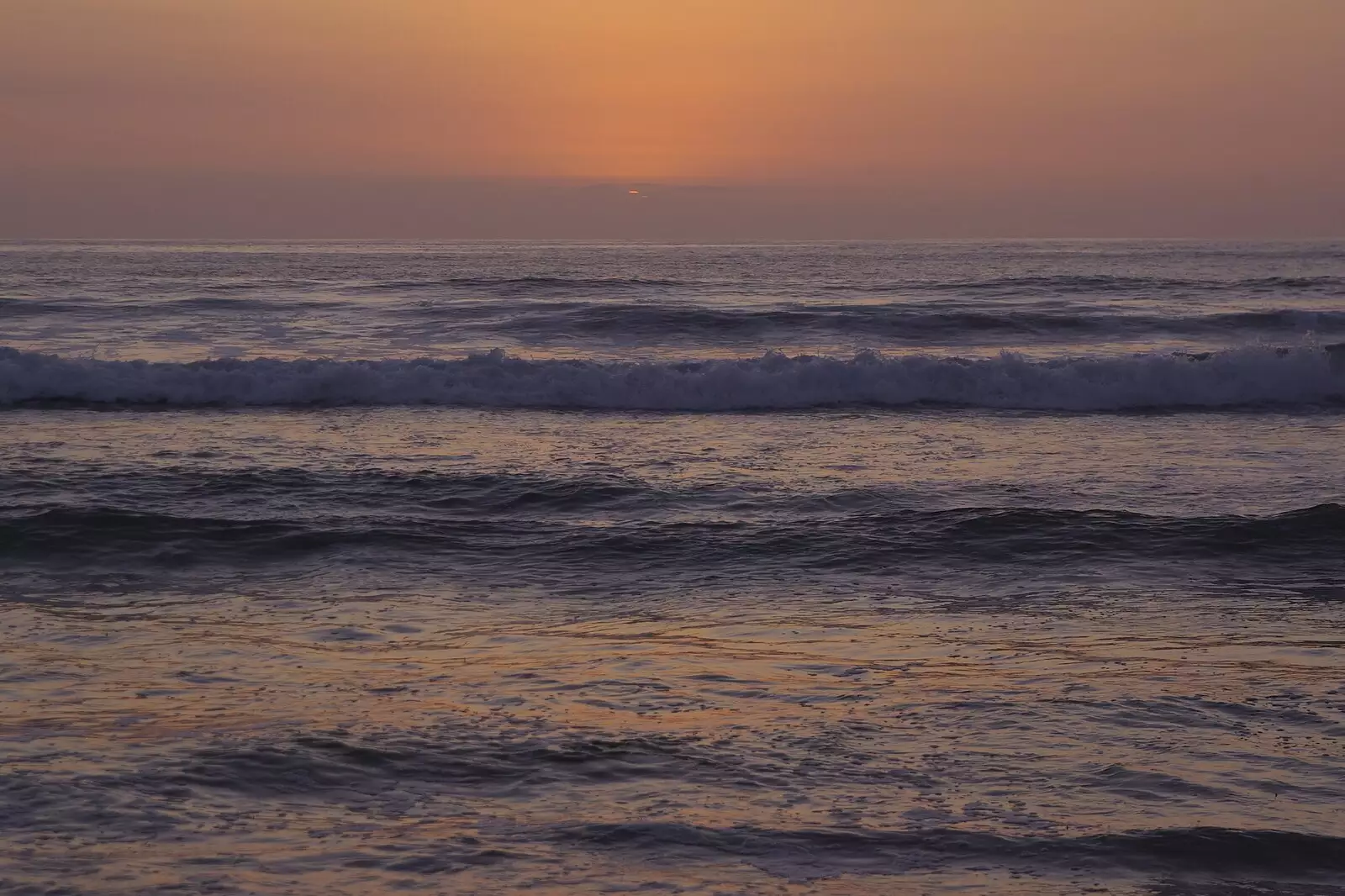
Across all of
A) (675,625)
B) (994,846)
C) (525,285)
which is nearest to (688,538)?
(675,625)

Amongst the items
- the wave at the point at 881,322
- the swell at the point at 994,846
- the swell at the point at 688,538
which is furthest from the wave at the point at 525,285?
the swell at the point at 994,846

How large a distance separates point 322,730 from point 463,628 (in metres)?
1.60

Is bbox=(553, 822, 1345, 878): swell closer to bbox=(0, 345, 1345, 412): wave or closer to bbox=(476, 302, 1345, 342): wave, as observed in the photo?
bbox=(0, 345, 1345, 412): wave

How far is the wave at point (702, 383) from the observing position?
52.6ft

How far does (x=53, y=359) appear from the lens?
55.0 feet

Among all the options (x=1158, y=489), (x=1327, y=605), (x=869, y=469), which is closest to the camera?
(x=1327, y=605)

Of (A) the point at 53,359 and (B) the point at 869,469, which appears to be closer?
(B) the point at 869,469

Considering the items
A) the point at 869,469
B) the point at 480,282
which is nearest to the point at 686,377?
the point at 869,469

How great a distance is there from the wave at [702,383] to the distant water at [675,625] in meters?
0.06

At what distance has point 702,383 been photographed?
1647cm

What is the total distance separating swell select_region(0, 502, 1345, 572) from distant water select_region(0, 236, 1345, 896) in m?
0.04

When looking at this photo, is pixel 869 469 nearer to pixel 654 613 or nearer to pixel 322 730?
pixel 654 613

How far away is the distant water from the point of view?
3.95 m

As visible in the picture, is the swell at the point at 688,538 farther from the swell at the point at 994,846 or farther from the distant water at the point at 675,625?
the swell at the point at 994,846
